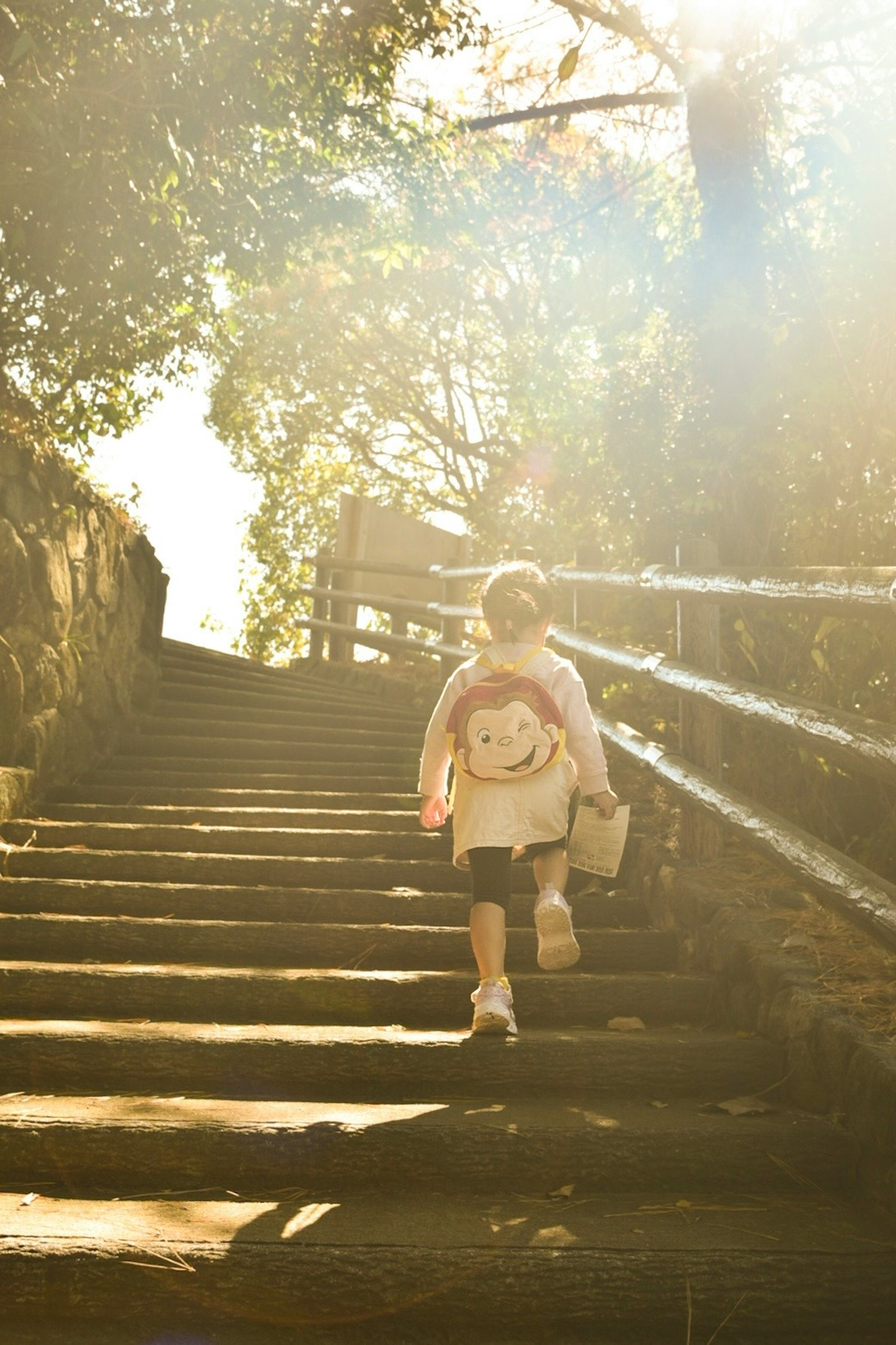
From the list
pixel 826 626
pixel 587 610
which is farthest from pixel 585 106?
pixel 826 626

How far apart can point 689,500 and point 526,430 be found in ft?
24.4

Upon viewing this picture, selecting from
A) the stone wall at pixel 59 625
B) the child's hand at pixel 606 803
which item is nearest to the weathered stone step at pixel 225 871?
A: the stone wall at pixel 59 625

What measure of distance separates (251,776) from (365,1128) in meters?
3.59

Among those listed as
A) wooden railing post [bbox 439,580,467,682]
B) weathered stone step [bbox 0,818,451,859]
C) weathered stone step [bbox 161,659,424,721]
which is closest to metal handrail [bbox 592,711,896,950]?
weathered stone step [bbox 0,818,451,859]

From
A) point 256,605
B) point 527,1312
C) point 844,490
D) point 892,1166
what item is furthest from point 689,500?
point 256,605

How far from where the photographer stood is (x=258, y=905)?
4355 millimetres

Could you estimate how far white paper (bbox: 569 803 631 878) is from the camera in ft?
12.5

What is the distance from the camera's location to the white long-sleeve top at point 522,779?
3.61m

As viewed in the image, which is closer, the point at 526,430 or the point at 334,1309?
the point at 334,1309

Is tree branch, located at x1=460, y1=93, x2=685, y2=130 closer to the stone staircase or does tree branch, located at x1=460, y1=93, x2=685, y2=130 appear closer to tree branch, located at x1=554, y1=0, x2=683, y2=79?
tree branch, located at x1=554, y1=0, x2=683, y2=79

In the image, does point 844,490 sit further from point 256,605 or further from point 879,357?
point 256,605

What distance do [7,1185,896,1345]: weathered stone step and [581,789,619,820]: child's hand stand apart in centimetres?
134

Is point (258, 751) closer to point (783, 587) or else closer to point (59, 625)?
point (59, 625)

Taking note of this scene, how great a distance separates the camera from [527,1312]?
2.30 m
